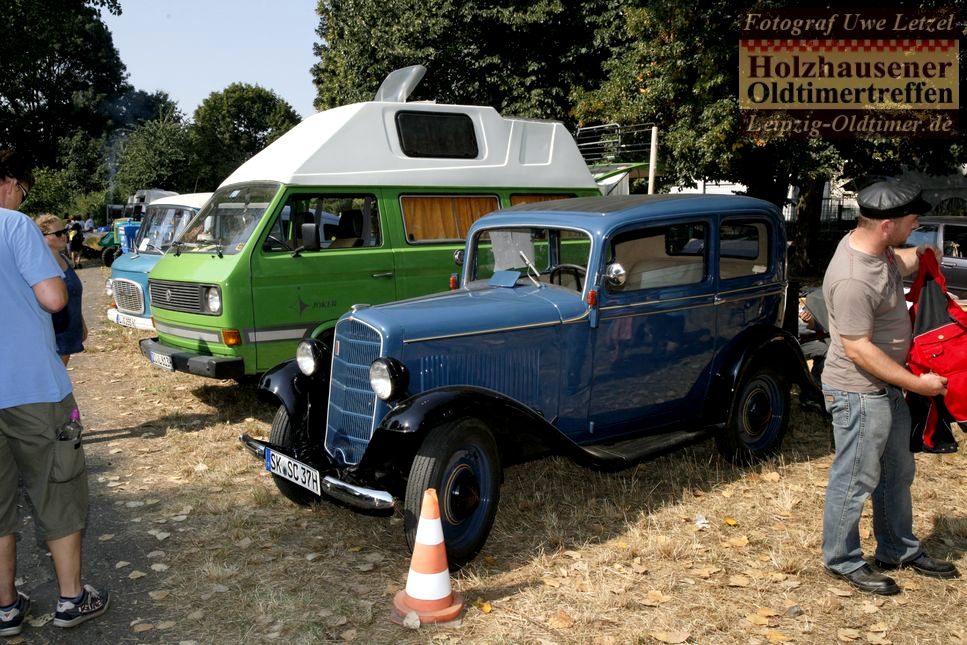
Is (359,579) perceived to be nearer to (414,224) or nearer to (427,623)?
(427,623)

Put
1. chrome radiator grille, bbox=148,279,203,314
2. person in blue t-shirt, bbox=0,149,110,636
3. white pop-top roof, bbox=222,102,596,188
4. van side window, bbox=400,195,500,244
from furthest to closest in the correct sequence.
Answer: van side window, bbox=400,195,500,244 < white pop-top roof, bbox=222,102,596,188 < chrome radiator grille, bbox=148,279,203,314 < person in blue t-shirt, bbox=0,149,110,636

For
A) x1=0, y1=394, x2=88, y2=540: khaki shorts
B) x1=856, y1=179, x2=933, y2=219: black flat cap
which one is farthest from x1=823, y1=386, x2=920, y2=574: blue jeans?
x1=0, y1=394, x2=88, y2=540: khaki shorts

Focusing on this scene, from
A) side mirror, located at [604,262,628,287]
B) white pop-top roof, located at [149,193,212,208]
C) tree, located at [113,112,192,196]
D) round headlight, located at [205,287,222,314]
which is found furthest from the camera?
tree, located at [113,112,192,196]

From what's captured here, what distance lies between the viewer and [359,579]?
4273mm

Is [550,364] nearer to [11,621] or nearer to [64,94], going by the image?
[11,621]

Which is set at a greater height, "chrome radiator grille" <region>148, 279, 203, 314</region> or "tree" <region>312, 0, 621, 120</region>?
"tree" <region>312, 0, 621, 120</region>

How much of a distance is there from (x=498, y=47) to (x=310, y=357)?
17340 mm

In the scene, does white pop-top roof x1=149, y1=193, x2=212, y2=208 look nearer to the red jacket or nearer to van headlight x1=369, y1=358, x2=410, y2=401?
van headlight x1=369, y1=358, x2=410, y2=401

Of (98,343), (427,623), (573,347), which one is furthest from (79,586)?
(98,343)

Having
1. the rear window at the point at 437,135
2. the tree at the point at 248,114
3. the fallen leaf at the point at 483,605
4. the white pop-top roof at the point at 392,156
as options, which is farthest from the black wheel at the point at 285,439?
the tree at the point at 248,114

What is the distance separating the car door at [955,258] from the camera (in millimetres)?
12180

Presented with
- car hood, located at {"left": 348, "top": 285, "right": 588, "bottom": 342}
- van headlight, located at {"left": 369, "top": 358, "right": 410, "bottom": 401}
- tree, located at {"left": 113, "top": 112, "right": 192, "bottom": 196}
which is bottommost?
van headlight, located at {"left": 369, "top": 358, "right": 410, "bottom": 401}

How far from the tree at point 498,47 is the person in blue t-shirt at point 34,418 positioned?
17.0 metres

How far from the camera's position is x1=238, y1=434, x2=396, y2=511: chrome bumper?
387 cm
